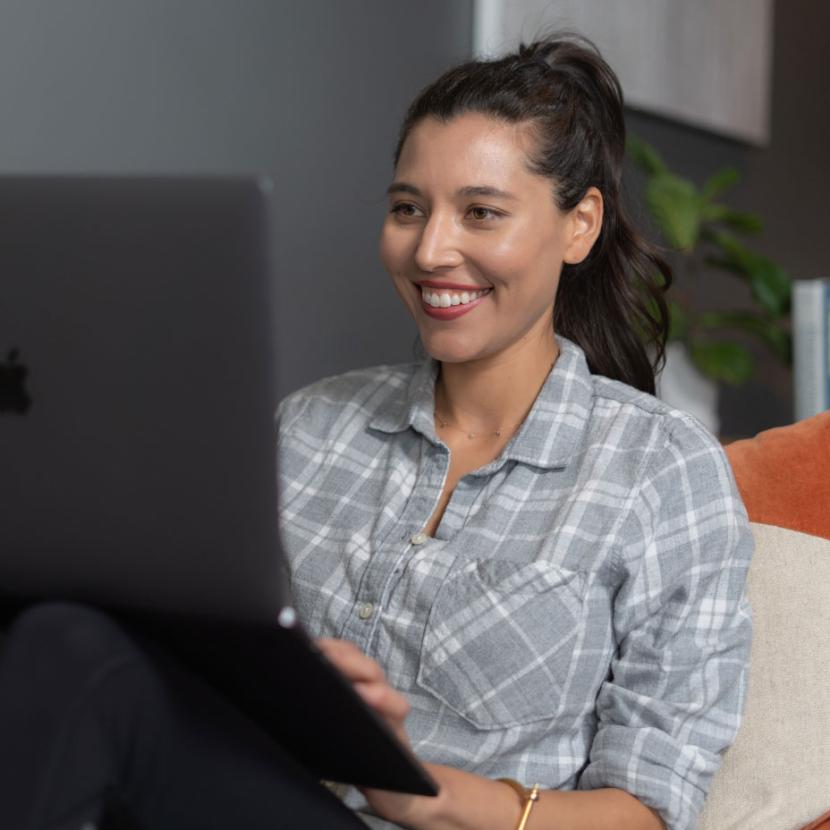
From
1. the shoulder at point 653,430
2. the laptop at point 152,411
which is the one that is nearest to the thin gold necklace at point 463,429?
the shoulder at point 653,430

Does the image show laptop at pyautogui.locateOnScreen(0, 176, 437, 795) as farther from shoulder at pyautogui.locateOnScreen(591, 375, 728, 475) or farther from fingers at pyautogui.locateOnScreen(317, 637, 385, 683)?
shoulder at pyautogui.locateOnScreen(591, 375, 728, 475)

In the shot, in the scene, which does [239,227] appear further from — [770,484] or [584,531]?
[770,484]

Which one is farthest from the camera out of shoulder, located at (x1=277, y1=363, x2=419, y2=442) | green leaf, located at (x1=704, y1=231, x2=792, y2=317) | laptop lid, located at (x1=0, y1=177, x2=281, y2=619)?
green leaf, located at (x1=704, y1=231, x2=792, y2=317)

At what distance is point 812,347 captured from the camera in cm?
287

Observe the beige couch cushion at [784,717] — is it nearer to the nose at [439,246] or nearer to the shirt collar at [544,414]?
the shirt collar at [544,414]

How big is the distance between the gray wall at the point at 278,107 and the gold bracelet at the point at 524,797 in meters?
0.99

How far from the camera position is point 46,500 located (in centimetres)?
83

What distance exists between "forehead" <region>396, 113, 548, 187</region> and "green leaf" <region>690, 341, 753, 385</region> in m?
→ 1.68

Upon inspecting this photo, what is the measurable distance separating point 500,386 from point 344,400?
209mm

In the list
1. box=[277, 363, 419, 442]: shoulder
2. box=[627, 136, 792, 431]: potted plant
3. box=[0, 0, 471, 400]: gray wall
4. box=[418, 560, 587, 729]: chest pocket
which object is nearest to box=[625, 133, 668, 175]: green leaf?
box=[627, 136, 792, 431]: potted plant

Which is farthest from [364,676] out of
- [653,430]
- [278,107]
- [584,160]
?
[278,107]

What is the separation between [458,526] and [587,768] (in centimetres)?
28

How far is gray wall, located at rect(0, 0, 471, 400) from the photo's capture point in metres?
1.88

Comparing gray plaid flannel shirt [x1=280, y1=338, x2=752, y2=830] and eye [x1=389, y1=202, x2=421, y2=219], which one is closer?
gray plaid flannel shirt [x1=280, y1=338, x2=752, y2=830]
